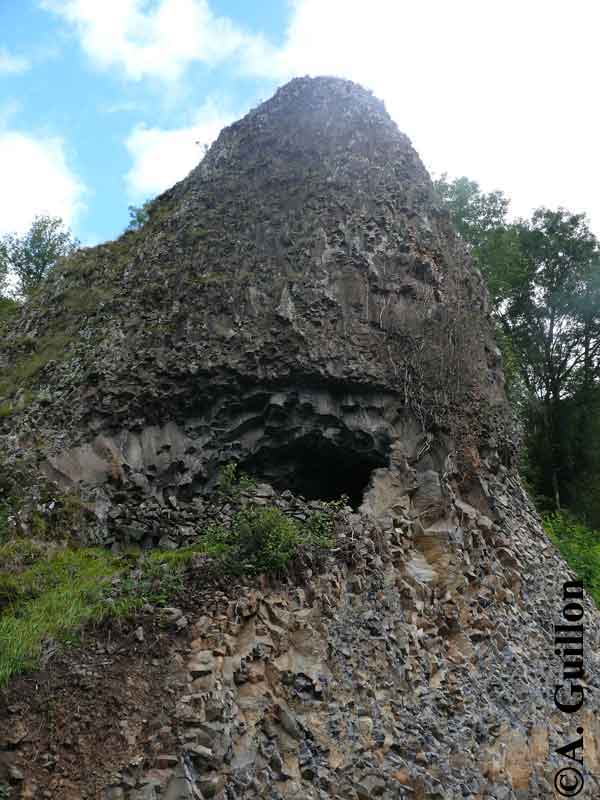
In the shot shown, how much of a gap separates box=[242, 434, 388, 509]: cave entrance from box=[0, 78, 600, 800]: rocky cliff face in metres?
0.05

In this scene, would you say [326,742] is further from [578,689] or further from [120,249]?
[120,249]

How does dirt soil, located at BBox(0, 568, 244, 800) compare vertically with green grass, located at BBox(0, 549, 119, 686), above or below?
below

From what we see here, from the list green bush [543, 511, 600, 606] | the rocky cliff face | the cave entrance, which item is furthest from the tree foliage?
the cave entrance

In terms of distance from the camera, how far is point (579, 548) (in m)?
17.6

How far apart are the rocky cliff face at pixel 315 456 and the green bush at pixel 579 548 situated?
454cm

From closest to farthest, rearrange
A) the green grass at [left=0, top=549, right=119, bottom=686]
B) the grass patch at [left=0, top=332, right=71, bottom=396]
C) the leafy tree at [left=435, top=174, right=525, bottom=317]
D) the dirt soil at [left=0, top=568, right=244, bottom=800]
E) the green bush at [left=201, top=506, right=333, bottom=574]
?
the dirt soil at [left=0, top=568, right=244, bottom=800] → the green grass at [left=0, top=549, right=119, bottom=686] → the green bush at [left=201, top=506, right=333, bottom=574] → the grass patch at [left=0, top=332, right=71, bottom=396] → the leafy tree at [left=435, top=174, right=525, bottom=317]

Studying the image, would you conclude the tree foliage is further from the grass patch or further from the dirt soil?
the dirt soil

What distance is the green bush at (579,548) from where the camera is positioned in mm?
16031

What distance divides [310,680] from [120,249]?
1133 centimetres

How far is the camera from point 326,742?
22.4 feet

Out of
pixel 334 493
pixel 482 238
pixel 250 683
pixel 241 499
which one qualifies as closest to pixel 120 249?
pixel 334 493

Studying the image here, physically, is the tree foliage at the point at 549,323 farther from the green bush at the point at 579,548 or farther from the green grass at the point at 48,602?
the green grass at the point at 48,602

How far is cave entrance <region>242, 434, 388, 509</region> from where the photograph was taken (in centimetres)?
1162

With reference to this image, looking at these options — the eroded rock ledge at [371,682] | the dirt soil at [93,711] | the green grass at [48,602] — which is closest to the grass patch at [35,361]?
the green grass at [48,602]
